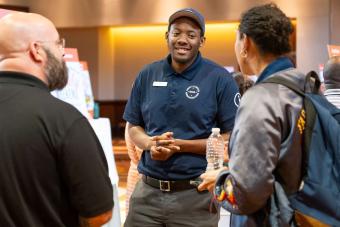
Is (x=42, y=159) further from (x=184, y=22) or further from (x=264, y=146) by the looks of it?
(x=184, y=22)

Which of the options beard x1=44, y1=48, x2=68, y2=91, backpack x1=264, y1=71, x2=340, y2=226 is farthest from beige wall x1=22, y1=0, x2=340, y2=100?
beard x1=44, y1=48, x2=68, y2=91

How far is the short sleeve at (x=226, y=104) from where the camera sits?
2.73m

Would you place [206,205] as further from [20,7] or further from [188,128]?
[20,7]

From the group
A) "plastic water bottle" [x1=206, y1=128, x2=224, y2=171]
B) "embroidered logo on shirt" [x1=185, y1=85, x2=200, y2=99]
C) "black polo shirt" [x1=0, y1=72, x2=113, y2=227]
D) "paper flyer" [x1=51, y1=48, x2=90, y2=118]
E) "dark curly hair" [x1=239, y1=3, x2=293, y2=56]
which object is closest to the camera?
"black polo shirt" [x1=0, y1=72, x2=113, y2=227]

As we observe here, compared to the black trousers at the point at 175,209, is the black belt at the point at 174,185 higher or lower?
higher

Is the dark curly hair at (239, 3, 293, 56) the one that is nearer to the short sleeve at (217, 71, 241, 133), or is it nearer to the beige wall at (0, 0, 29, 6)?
the short sleeve at (217, 71, 241, 133)

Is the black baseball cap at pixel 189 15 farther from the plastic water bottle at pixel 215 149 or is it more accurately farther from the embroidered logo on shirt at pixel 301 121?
the embroidered logo on shirt at pixel 301 121

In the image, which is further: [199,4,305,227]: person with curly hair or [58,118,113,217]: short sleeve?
[199,4,305,227]: person with curly hair

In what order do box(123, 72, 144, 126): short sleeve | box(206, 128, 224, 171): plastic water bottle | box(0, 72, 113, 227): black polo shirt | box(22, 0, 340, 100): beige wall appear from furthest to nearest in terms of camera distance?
box(22, 0, 340, 100): beige wall
box(123, 72, 144, 126): short sleeve
box(206, 128, 224, 171): plastic water bottle
box(0, 72, 113, 227): black polo shirt

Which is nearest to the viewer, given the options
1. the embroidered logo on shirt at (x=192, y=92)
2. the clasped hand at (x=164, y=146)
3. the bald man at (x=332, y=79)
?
the clasped hand at (x=164, y=146)

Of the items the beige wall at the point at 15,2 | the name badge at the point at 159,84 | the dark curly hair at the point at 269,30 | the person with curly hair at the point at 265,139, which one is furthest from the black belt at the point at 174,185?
the beige wall at the point at 15,2

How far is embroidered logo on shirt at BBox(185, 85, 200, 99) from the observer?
273 cm

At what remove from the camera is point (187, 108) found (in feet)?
8.87

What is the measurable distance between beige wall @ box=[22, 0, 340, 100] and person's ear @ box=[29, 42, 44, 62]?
8719 millimetres
